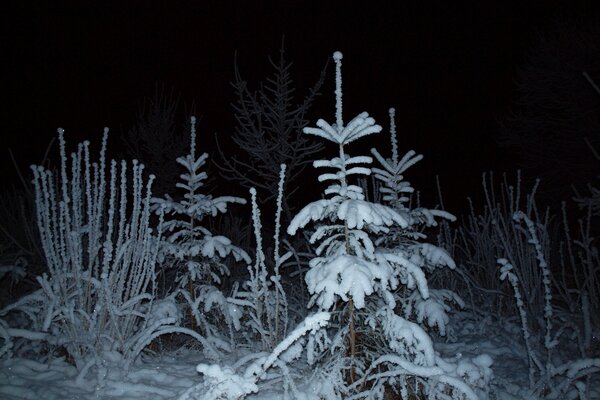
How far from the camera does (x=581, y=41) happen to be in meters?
10.8

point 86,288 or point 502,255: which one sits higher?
point 86,288

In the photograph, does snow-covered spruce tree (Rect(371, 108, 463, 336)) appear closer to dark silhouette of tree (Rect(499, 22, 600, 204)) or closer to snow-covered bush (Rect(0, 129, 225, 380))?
snow-covered bush (Rect(0, 129, 225, 380))

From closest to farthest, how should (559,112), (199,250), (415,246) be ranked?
1. (415,246)
2. (199,250)
3. (559,112)

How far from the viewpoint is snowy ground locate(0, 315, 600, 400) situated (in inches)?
119

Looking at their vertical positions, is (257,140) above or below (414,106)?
below

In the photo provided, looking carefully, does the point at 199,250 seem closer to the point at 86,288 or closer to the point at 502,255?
the point at 86,288

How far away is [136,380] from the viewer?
3.30m

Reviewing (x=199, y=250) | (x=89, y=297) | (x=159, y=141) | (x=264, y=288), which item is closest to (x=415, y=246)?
(x=264, y=288)

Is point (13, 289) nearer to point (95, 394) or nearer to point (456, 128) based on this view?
point (95, 394)

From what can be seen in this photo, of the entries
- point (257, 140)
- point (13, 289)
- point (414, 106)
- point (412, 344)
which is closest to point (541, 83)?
point (257, 140)

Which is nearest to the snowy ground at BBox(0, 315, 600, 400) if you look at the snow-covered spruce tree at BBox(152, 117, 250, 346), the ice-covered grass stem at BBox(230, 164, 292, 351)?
the snow-covered spruce tree at BBox(152, 117, 250, 346)

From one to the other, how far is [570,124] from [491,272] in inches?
299

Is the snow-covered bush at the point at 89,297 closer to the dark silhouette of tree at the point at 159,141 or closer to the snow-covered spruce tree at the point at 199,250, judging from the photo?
the snow-covered spruce tree at the point at 199,250

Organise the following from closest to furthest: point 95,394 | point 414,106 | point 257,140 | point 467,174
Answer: point 95,394 → point 257,140 → point 467,174 → point 414,106
